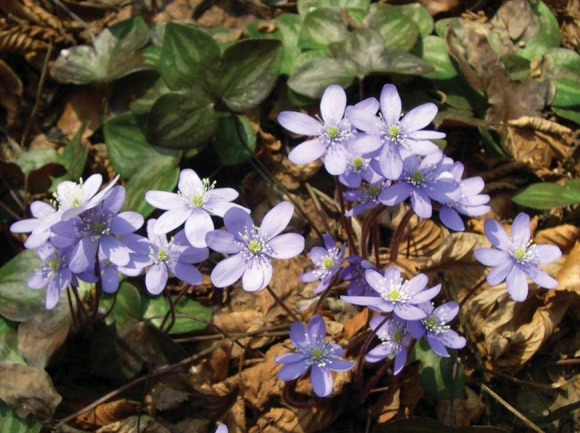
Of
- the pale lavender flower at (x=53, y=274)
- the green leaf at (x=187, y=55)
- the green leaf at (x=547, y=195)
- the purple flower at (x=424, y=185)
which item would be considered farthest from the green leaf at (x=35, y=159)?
the green leaf at (x=547, y=195)

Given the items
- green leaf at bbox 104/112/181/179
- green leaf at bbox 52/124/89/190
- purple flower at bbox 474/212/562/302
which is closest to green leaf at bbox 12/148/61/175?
green leaf at bbox 52/124/89/190

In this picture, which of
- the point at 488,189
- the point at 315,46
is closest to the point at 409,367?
the point at 488,189

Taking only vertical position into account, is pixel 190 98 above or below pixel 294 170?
above

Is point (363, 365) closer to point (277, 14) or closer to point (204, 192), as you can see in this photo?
point (204, 192)

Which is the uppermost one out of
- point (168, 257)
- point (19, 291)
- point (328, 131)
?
point (328, 131)

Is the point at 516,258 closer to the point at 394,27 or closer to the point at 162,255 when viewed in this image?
the point at 162,255

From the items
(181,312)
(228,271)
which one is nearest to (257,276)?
(228,271)
